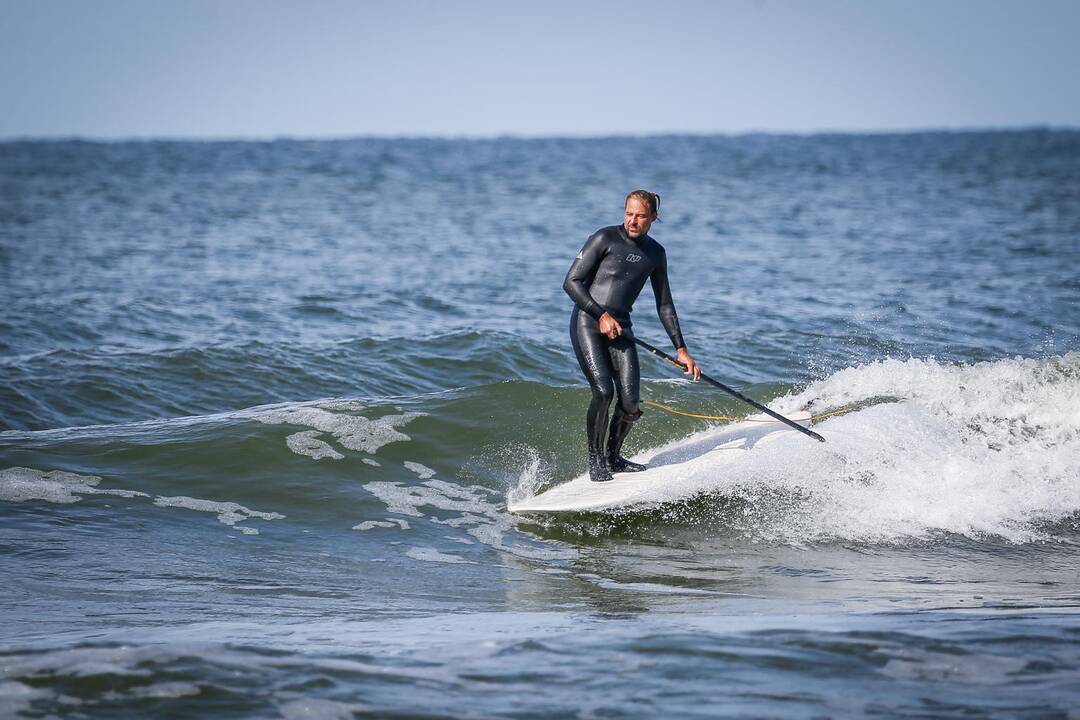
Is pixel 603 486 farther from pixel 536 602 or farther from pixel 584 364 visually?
pixel 536 602

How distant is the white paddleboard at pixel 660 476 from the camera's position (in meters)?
7.87

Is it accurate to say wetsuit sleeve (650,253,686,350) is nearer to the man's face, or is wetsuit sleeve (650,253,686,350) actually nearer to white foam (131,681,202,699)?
the man's face

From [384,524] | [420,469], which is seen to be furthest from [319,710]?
[420,469]

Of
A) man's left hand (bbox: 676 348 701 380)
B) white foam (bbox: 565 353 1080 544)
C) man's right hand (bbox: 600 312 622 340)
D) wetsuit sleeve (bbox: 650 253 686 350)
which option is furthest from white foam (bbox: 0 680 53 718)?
wetsuit sleeve (bbox: 650 253 686 350)

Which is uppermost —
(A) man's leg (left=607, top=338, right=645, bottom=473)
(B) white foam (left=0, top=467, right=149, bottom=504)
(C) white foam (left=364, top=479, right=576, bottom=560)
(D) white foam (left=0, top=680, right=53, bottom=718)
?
(A) man's leg (left=607, top=338, right=645, bottom=473)

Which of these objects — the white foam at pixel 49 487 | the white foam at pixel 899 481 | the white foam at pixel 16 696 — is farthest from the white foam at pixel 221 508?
the white foam at pixel 16 696

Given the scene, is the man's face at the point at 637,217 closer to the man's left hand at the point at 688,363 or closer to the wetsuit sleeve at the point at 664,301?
the wetsuit sleeve at the point at 664,301

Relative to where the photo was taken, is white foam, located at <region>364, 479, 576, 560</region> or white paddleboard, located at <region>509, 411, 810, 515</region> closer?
white foam, located at <region>364, 479, 576, 560</region>

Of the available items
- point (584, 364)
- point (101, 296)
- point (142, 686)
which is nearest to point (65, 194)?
point (101, 296)

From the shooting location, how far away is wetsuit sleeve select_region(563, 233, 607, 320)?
766cm

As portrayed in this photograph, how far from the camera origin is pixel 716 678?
14.9 ft

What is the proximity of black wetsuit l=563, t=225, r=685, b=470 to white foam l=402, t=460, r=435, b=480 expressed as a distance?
1.82 m

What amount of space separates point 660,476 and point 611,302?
53.0 inches

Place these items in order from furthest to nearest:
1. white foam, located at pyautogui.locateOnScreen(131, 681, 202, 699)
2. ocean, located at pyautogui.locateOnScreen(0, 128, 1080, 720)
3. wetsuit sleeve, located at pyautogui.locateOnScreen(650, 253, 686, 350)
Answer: wetsuit sleeve, located at pyautogui.locateOnScreen(650, 253, 686, 350)
ocean, located at pyautogui.locateOnScreen(0, 128, 1080, 720)
white foam, located at pyautogui.locateOnScreen(131, 681, 202, 699)
